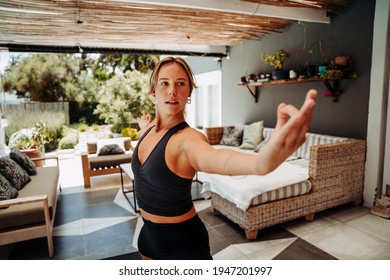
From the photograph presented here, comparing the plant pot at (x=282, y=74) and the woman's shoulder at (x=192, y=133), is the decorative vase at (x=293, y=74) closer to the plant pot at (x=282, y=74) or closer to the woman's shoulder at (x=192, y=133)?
the plant pot at (x=282, y=74)

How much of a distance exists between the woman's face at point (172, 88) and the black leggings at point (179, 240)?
1.30 ft

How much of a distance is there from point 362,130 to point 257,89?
2.15 meters

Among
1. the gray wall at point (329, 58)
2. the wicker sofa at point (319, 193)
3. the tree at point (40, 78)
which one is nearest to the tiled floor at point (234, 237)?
the wicker sofa at point (319, 193)

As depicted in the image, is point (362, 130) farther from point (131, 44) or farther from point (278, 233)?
point (131, 44)

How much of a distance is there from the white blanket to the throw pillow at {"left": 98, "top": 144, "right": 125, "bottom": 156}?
2.39m

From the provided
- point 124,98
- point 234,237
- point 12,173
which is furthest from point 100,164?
point 124,98

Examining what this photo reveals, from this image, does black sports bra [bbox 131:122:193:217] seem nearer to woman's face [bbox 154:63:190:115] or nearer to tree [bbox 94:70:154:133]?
woman's face [bbox 154:63:190:115]

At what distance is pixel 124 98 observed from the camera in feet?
28.9

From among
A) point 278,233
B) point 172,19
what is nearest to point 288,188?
point 278,233

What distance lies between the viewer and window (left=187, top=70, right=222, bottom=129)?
6.48m

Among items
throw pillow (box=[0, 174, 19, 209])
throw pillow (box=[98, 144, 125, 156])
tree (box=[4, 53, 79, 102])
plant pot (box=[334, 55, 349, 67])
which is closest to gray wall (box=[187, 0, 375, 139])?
plant pot (box=[334, 55, 349, 67])

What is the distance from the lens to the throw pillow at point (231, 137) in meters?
4.86

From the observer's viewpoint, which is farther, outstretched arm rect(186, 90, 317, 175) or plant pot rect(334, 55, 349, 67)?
plant pot rect(334, 55, 349, 67)
